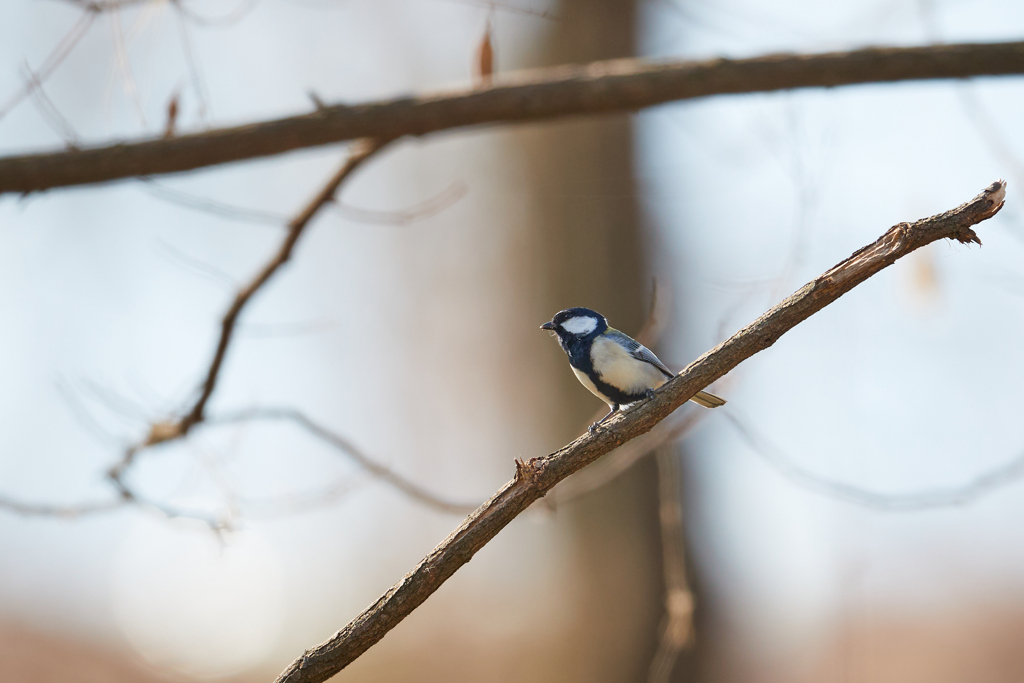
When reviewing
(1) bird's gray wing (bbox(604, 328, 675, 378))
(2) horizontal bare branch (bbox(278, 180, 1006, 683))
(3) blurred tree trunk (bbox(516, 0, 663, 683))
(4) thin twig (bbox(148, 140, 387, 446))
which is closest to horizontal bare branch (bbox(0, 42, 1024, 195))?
(4) thin twig (bbox(148, 140, 387, 446))

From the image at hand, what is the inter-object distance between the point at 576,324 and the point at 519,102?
1.02 metres

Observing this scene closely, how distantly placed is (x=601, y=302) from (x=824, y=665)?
305 cm

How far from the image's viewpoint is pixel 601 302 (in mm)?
4352

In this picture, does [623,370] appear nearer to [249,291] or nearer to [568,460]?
[568,460]

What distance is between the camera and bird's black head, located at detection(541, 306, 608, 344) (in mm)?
2146

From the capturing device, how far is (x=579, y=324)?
7.14 feet

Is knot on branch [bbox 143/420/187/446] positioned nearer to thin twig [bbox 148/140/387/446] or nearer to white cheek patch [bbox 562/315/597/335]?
thin twig [bbox 148/140/387/446]

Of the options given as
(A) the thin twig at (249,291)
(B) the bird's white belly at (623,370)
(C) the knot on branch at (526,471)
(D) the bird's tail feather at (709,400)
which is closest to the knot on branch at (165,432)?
(A) the thin twig at (249,291)

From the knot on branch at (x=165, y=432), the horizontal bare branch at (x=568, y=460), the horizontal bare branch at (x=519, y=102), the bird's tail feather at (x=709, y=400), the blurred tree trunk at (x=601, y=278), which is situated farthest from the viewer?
the blurred tree trunk at (x=601, y=278)

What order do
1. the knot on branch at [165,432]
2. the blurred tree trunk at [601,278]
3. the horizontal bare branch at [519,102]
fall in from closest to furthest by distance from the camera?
the horizontal bare branch at [519,102] < the knot on branch at [165,432] < the blurred tree trunk at [601,278]

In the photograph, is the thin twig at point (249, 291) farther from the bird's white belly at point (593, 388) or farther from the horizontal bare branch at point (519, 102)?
the bird's white belly at point (593, 388)

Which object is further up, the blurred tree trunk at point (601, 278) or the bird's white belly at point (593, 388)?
the blurred tree trunk at point (601, 278)

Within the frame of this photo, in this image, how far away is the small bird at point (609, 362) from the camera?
6.39ft

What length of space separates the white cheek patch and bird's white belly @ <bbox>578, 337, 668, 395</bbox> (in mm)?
138
